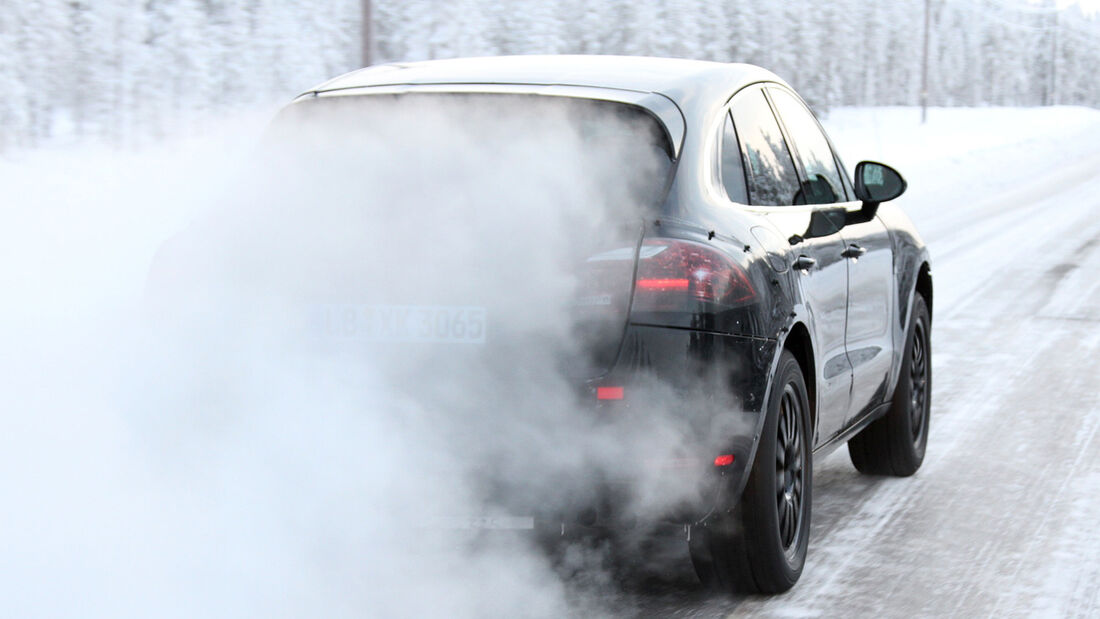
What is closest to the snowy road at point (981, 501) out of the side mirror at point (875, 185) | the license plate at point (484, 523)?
the license plate at point (484, 523)

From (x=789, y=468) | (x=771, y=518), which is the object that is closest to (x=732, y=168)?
(x=789, y=468)

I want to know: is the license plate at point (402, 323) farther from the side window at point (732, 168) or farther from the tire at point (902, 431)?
the tire at point (902, 431)

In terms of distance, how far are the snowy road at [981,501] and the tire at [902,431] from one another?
76mm

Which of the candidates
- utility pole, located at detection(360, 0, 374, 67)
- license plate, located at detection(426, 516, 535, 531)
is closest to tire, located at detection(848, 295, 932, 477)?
license plate, located at detection(426, 516, 535, 531)

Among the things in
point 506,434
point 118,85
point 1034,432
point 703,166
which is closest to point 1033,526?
point 1034,432

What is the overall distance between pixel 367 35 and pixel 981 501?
44.7 feet

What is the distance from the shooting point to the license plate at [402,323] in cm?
345

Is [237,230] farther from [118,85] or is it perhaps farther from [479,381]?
[118,85]

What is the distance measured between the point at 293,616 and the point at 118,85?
3178 cm

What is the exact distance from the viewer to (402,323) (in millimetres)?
3498

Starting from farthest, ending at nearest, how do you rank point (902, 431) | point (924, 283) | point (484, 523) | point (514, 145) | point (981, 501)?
point (924, 283), point (902, 431), point (981, 501), point (514, 145), point (484, 523)

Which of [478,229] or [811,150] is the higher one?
[811,150]

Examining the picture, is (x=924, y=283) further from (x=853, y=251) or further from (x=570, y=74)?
(x=570, y=74)

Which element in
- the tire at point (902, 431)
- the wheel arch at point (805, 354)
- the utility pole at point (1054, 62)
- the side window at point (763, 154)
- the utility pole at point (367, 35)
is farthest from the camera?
the utility pole at point (1054, 62)
